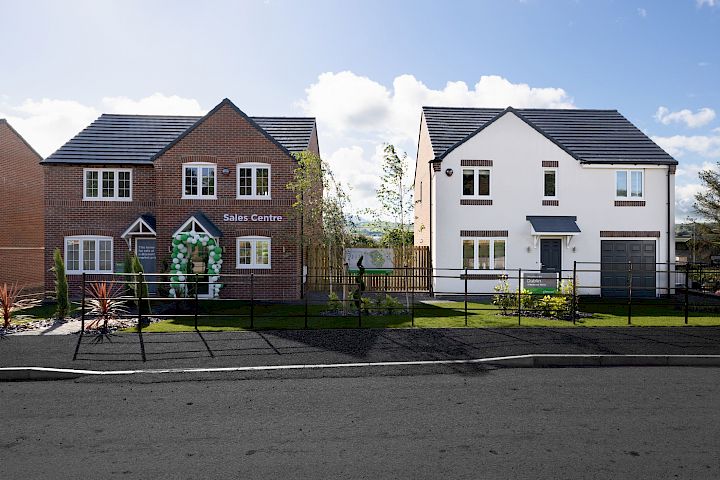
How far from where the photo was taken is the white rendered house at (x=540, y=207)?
22109 mm

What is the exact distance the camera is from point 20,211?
26422 mm

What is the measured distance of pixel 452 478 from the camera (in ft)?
16.4

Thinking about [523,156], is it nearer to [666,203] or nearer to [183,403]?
[666,203]

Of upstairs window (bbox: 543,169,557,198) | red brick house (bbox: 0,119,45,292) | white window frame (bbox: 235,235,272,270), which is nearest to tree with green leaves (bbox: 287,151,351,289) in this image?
white window frame (bbox: 235,235,272,270)

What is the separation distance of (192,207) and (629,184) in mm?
18440

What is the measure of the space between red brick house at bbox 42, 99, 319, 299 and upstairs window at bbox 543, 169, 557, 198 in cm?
1035

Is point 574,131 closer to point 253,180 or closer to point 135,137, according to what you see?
point 253,180

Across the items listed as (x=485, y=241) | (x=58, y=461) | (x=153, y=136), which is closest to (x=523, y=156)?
(x=485, y=241)

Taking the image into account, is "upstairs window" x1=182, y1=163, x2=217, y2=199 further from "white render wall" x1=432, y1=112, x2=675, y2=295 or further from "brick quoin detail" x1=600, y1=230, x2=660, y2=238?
"brick quoin detail" x1=600, y1=230, x2=660, y2=238

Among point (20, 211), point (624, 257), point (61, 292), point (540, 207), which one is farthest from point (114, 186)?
point (624, 257)

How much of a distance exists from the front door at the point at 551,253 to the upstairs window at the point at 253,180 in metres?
11.7

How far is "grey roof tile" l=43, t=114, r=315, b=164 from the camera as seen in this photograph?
72.6ft

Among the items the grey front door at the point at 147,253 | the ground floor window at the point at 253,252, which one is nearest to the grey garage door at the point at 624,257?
the ground floor window at the point at 253,252

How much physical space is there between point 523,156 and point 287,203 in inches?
402
